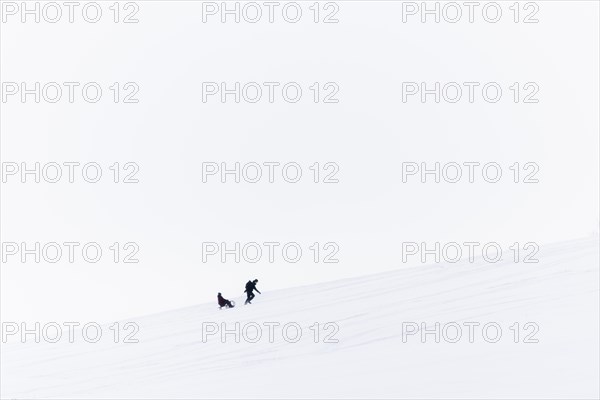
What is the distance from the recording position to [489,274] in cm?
Result: 2159

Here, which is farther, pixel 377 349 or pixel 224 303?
pixel 224 303

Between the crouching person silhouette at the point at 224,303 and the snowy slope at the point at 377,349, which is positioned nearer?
the snowy slope at the point at 377,349

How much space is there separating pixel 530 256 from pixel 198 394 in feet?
47.7

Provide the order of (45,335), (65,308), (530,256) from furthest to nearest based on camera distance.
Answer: (65,308) < (45,335) < (530,256)

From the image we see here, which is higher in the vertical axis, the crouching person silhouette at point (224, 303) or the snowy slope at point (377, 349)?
the snowy slope at point (377, 349)

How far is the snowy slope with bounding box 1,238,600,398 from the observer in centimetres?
1066

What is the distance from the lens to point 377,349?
14094 millimetres

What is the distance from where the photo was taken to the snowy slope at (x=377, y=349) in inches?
420

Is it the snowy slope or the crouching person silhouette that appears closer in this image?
the snowy slope

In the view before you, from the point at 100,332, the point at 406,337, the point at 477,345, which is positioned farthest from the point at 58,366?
the point at 477,345

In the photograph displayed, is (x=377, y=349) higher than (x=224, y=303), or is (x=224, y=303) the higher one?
(x=377, y=349)

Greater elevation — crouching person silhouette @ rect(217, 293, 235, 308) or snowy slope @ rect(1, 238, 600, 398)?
snowy slope @ rect(1, 238, 600, 398)

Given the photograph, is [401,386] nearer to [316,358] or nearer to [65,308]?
[316,358]

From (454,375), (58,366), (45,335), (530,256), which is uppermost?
(454,375)
